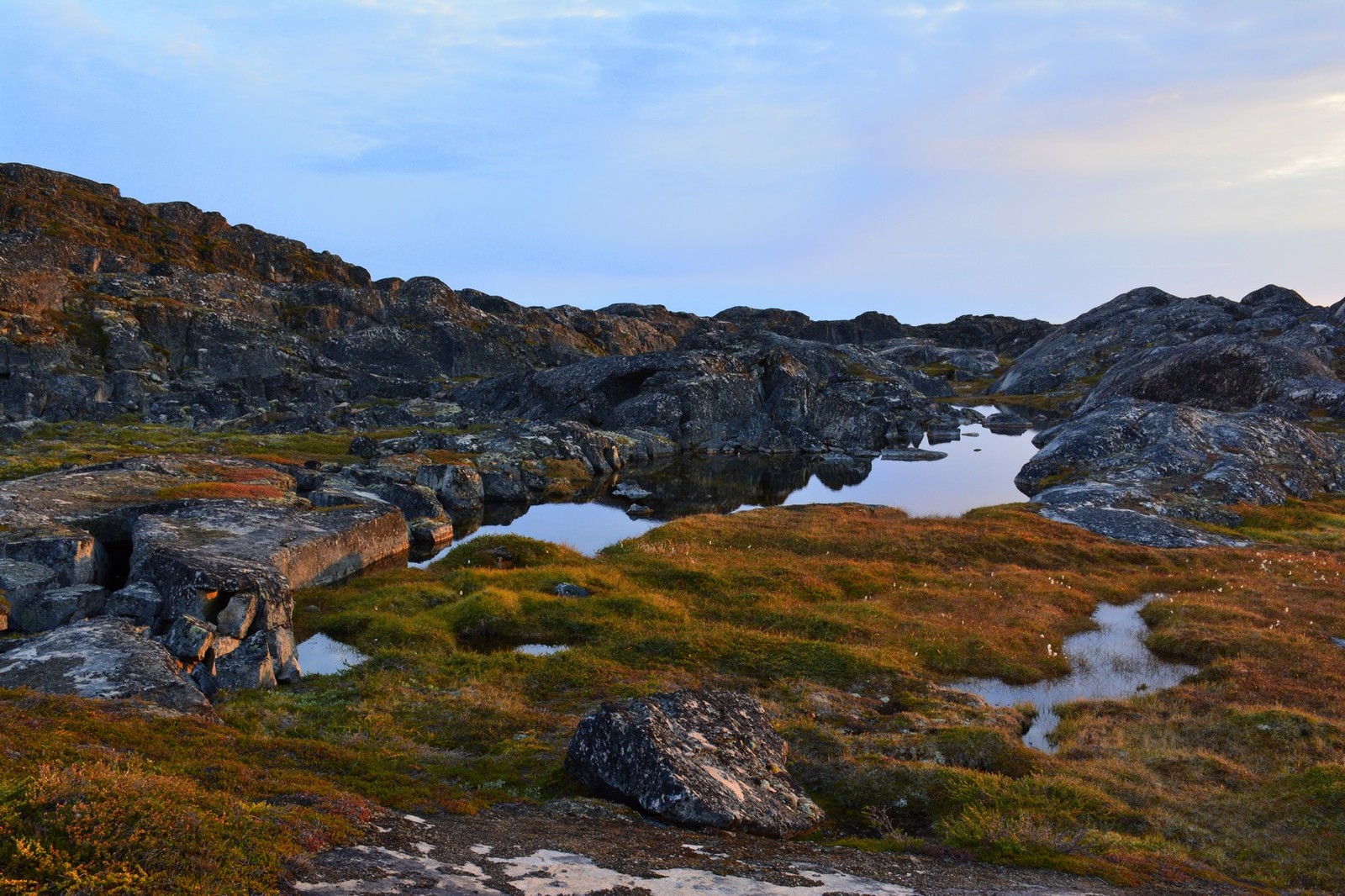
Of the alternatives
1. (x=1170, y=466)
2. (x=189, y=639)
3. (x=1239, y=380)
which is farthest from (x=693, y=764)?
(x=1239, y=380)

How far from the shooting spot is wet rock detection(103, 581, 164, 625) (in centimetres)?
2569

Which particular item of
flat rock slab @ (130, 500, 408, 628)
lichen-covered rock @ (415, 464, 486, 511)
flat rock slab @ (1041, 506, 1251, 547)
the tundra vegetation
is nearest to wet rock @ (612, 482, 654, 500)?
lichen-covered rock @ (415, 464, 486, 511)

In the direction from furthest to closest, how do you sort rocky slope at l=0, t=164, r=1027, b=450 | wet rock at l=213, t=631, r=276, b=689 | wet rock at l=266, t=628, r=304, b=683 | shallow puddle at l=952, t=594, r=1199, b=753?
1. rocky slope at l=0, t=164, r=1027, b=450
2. shallow puddle at l=952, t=594, r=1199, b=753
3. wet rock at l=266, t=628, r=304, b=683
4. wet rock at l=213, t=631, r=276, b=689

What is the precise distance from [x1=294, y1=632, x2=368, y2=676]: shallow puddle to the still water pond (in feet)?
51.2

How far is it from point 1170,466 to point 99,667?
7446 cm

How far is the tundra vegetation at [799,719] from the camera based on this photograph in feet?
32.3

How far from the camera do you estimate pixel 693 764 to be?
15461mm

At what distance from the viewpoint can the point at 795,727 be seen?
20312mm

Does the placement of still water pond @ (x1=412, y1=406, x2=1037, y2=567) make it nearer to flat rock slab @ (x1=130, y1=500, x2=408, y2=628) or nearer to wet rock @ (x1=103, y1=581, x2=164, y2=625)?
flat rock slab @ (x1=130, y1=500, x2=408, y2=628)

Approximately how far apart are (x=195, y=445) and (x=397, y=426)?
33992mm

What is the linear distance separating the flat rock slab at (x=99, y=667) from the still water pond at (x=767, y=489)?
2362 centimetres

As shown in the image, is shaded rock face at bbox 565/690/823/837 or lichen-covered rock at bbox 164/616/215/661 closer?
shaded rock face at bbox 565/690/823/837

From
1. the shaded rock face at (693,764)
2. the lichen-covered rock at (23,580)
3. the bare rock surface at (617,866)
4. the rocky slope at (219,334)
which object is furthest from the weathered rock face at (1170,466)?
the lichen-covered rock at (23,580)

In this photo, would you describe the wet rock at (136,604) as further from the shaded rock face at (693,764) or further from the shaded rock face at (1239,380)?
the shaded rock face at (1239,380)
